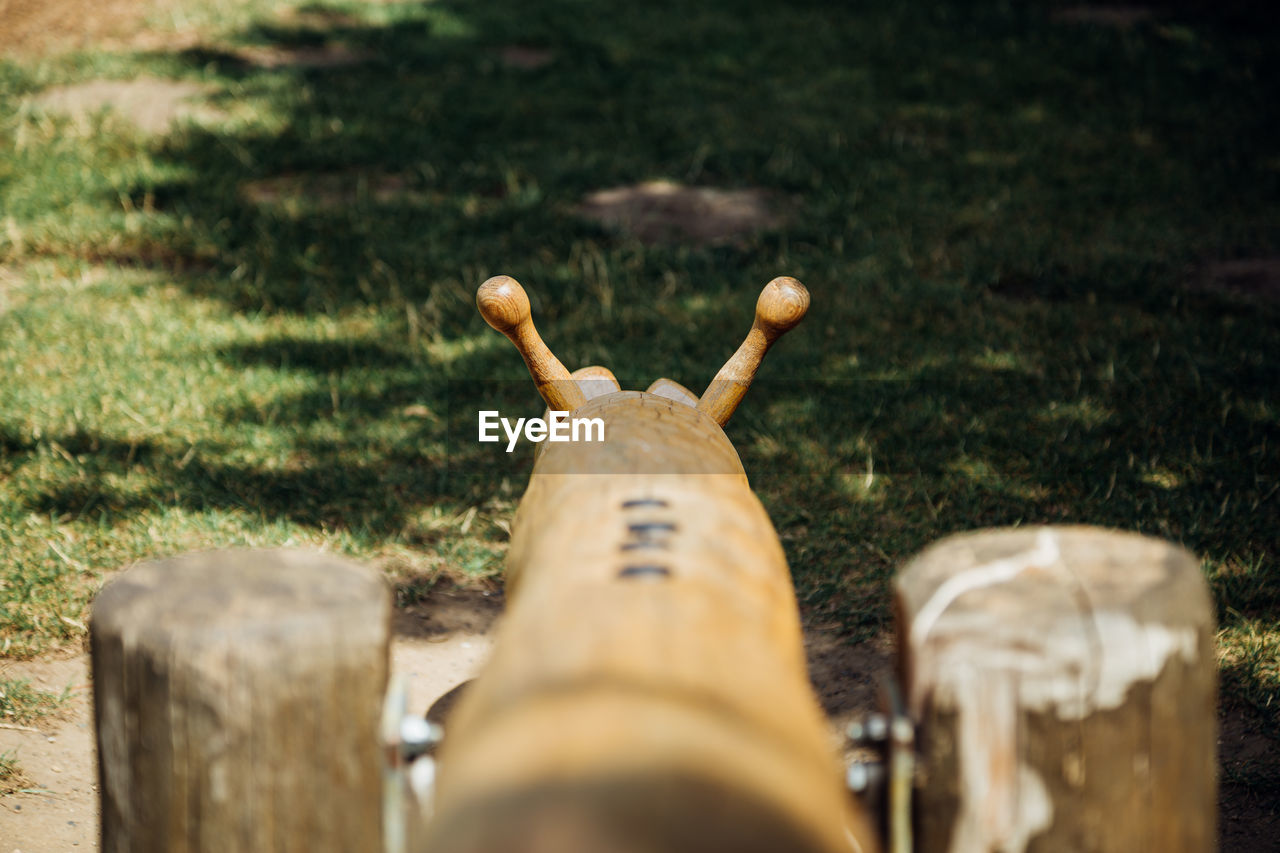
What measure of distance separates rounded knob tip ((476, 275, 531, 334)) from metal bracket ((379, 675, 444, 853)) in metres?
0.99

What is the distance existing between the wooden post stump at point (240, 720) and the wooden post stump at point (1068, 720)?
24.8 inches

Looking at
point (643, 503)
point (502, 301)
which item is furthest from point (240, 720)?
point (502, 301)

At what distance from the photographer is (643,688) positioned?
3.83 ft

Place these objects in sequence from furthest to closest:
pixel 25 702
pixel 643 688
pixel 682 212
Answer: pixel 682 212, pixel 25 702, pixel 643 688

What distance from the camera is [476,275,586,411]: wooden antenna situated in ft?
7.29

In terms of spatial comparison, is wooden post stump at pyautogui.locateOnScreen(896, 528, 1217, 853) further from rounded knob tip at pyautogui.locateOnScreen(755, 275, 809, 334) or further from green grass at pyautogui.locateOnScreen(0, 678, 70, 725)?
green grass at pyautogui.locateOnScreen(0, 678, 70, 725)

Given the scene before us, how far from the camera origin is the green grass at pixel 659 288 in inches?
141

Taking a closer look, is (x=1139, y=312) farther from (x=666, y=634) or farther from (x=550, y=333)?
(x=666, y=634)

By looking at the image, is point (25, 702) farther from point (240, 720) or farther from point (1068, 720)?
point (1068, 720)

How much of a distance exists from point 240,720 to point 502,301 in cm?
110

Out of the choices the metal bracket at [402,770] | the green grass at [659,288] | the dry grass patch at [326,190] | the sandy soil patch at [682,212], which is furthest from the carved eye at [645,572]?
the dry grass patch at [326,190]

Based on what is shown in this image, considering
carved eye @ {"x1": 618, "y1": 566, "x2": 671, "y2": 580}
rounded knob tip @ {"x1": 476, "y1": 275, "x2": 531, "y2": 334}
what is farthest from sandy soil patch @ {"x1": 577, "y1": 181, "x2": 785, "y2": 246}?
carved eye @ {"x1": 618, "y1": 566, "x2": 671, "y2": 580}

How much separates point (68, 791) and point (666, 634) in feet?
6.09

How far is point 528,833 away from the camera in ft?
3.26
